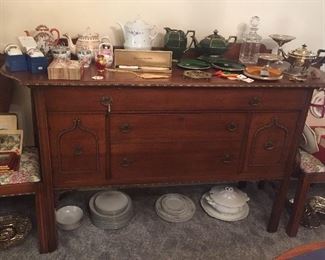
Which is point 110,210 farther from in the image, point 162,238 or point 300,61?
point 300,61

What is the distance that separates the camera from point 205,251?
172cm

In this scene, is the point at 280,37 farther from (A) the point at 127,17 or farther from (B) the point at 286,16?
(A) the point at 127,17

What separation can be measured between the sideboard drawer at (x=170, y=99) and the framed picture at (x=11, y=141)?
0.33 meters

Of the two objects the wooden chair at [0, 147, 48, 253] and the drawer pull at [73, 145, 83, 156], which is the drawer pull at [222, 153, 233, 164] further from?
the wooden chair at [0, 147, 48, 253]

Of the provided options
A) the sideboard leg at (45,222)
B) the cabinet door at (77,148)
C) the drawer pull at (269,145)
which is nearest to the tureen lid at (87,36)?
the cabinet door at (77,148)

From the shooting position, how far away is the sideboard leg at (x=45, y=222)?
4.96 feet

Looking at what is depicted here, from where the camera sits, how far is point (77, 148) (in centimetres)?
146

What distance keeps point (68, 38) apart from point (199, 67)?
64cm

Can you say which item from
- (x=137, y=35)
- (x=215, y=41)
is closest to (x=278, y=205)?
(x=215, y=41)

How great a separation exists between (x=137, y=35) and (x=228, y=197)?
1041mm

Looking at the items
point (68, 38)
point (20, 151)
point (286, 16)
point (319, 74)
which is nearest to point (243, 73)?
point (319, 74)

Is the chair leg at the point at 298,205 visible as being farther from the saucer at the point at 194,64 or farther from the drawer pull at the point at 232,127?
the saucer at the point at 194,64

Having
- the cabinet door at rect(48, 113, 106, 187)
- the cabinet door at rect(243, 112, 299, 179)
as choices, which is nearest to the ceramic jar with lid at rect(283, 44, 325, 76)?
the cabinet door at rect(243, 112, 299, 179)

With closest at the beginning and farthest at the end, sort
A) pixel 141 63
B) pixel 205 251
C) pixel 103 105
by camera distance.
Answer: pixel 103 105 → pixel 141 63 → pixel 205 251
